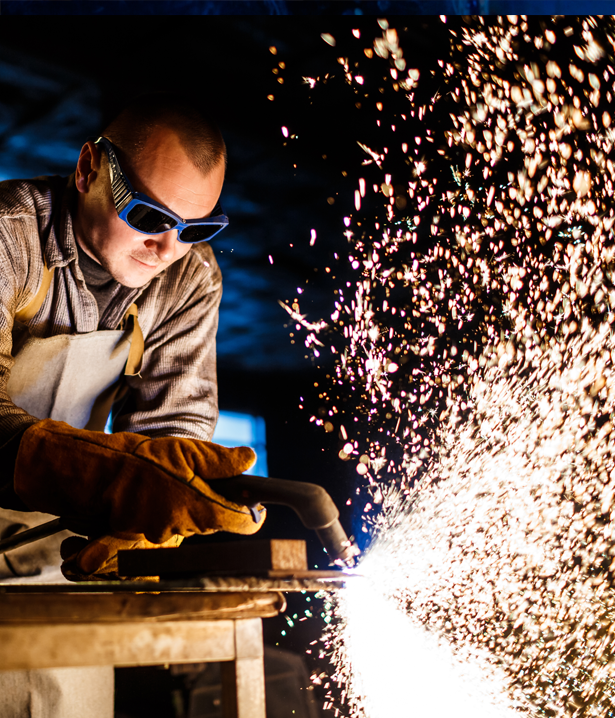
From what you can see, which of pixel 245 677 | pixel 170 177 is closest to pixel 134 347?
pixel 170 177

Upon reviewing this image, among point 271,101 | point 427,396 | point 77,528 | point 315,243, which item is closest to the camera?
point 77,528

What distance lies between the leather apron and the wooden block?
25.0 inches

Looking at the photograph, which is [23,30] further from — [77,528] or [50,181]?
[77,528]

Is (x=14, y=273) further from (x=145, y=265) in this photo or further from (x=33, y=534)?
(x=33, y=534)

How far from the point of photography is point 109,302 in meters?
1.41

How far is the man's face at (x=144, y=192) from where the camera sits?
1.31 m

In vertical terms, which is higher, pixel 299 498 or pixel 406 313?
pixel 406 313

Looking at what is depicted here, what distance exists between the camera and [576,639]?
6.43 ft

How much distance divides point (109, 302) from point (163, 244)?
20 centimetres

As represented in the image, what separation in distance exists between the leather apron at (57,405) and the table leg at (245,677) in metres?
0.76

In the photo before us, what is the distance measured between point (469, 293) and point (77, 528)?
4.60 ft

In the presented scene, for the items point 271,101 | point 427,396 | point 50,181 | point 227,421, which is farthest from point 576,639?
point 50,181

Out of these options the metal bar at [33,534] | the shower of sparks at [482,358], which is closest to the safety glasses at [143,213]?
the shower of sparks at [482,358]

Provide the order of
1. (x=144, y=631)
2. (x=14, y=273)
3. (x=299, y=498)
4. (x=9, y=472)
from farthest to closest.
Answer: (x=14, y=273) → (x=9, y=472) → (x=299, y=498) → (x=144, y=631)
